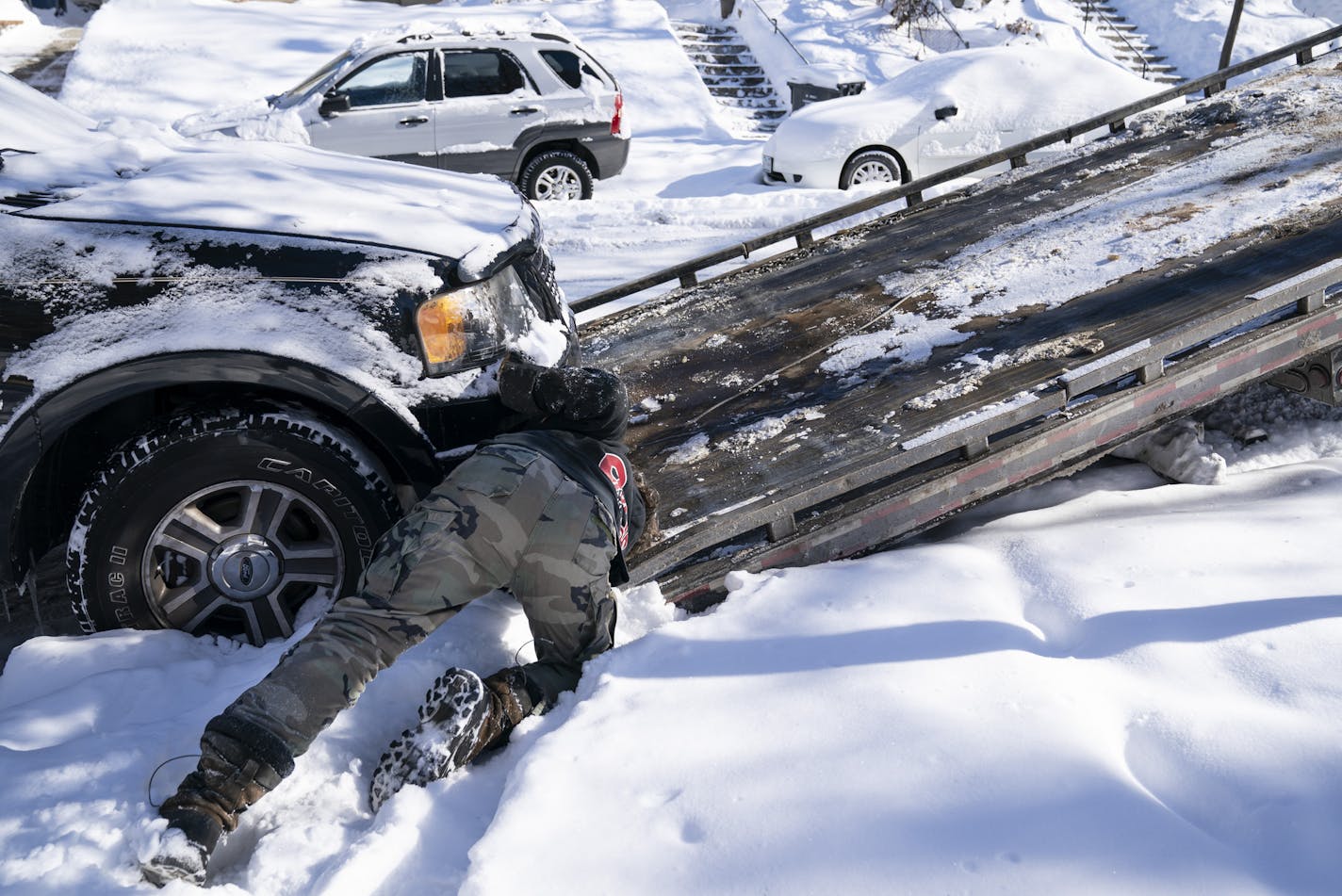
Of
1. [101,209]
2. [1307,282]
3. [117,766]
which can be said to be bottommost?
[117,766]

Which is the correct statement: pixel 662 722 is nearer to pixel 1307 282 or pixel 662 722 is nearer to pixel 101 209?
pixel 101 209

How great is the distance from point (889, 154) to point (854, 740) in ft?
28.5

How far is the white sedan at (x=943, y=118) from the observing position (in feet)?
33.5

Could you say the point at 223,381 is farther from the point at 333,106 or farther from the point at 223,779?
the point at 333,106

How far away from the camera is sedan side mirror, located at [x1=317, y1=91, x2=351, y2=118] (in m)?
10.2

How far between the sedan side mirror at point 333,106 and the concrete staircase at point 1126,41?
1609 centimetres

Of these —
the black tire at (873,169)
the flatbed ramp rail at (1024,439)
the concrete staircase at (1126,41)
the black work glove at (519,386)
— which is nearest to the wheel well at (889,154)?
the black tire at (873,169)

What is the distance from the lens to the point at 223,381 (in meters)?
3.05

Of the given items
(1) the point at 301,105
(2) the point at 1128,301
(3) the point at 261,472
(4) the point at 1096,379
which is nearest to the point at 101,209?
(3) the point at 261,472

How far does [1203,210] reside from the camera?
208 inches

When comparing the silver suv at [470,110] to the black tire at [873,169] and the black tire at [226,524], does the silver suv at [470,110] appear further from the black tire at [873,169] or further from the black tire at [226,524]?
the black tire at [226,524]

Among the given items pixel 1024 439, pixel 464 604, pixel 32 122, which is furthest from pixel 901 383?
pixel 32 122

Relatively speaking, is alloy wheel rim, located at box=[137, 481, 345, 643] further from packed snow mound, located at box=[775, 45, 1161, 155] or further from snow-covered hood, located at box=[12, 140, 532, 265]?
packed snow mound, located at box=[775, 45, 1161, 155]

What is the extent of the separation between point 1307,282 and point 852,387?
5.78ft
